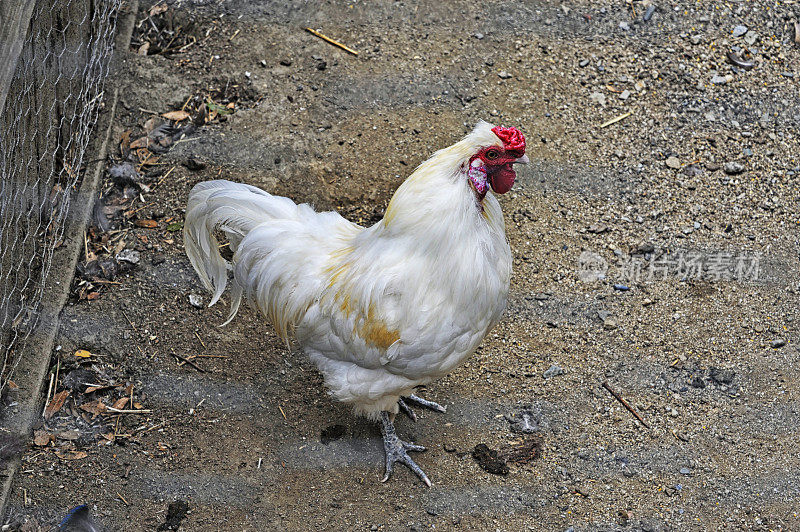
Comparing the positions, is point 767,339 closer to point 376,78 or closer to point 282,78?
point 376,78

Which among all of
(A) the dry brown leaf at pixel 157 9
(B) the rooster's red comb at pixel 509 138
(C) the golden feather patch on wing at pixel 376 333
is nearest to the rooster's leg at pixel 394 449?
(C) the golden feather patch on wing at pixel 376 333

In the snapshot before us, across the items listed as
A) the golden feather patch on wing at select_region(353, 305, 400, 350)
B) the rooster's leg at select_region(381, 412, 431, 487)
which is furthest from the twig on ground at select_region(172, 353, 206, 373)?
the golden feather patch on wing at select_region(353, 305, 400, 350)

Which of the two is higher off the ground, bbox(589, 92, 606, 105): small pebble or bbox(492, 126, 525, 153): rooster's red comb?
bbox(492, 126, 525, 153): rooster's red comb

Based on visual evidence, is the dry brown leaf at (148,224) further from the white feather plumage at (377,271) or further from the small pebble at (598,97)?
the small pebble at (598,97)

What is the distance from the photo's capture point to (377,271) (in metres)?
3.66

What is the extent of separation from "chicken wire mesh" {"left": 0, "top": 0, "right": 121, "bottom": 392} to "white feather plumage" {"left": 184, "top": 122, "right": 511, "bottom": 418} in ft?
3.42

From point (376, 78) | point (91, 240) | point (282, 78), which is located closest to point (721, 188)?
point (376, 78)

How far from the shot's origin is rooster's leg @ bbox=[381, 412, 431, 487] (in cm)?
428

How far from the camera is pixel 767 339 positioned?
188 inches

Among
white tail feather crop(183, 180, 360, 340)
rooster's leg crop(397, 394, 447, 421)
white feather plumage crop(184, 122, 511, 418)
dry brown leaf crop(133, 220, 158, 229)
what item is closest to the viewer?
white feather plumage crop(184, 122, 511, 418)

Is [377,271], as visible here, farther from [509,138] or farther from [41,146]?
[41,146]

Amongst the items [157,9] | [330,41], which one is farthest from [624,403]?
[157,9]

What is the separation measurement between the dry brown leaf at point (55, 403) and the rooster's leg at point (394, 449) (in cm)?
179

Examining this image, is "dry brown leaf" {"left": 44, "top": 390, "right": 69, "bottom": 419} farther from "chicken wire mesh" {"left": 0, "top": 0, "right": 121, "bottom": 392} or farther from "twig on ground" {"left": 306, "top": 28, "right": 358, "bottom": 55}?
"twig on ground" {"left": 306, "top": 28, "right": 358, "bottom": 55}
